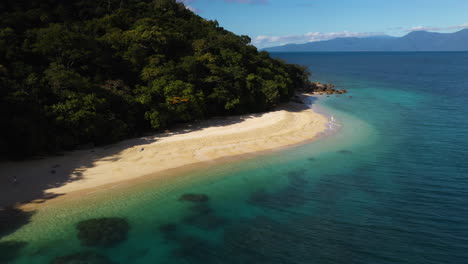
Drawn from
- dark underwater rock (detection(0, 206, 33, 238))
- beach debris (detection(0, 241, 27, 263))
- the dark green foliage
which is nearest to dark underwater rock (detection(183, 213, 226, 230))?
the dark green foliage

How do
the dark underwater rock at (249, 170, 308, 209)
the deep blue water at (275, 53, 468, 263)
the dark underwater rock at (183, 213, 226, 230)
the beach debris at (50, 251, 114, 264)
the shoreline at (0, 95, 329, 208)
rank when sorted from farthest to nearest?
1. the shoreline at (0, 95, 329, 208)
2. the dark underwater rock at (249, 170, 308, 209)
3. the dark underwater rock at (183, 213, 226, 230)
4. the deep blue water at (275, 53, 468, 263)
5. the beach debris at (50, 251, 114, 264)

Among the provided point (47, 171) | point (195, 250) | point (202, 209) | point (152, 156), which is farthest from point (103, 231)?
point (152, 156)

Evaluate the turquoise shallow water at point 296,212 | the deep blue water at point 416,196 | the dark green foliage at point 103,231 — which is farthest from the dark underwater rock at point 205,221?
the deep blue water at point 416,196

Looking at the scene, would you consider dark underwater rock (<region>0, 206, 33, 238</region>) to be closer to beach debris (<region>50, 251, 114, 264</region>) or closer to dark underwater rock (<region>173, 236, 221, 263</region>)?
beach debris (<region>50, 251, 114, 264</region>)

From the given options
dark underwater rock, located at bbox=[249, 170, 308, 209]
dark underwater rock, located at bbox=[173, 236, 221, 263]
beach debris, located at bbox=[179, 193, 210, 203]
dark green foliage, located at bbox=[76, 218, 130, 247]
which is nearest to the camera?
dark underwater rock, located at bbox=[173, 236, 221, 263]

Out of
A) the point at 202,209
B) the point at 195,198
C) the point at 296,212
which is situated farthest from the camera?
the point at 195,198

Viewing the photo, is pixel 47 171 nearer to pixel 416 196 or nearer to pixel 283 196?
pixel 283 196
